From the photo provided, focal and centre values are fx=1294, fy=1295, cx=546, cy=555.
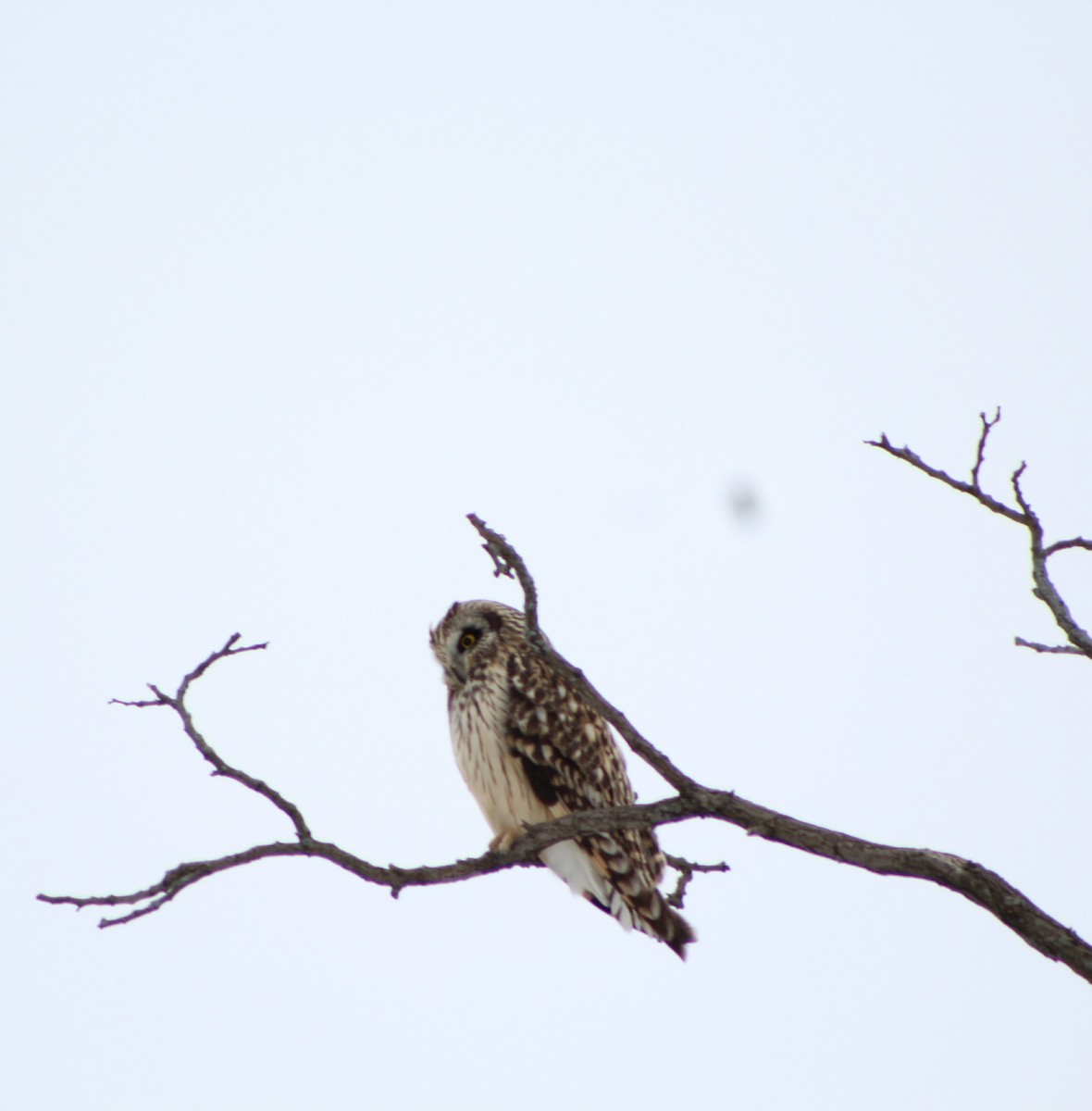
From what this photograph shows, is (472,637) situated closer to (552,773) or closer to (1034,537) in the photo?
(552,773)

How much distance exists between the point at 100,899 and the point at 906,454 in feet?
8.58

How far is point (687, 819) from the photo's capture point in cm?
Result: 387

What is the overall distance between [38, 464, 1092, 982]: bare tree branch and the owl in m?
1.53

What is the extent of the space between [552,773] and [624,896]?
0.63 meters

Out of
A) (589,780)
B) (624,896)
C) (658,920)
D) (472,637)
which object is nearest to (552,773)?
(589,780)

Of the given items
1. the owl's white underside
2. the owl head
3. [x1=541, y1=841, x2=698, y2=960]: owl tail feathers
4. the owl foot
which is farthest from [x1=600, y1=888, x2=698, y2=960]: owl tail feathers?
the owl head

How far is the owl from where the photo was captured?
5629 mm

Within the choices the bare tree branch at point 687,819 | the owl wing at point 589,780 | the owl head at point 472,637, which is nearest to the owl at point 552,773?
the owl wing at point 589,780

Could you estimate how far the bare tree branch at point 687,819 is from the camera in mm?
3420

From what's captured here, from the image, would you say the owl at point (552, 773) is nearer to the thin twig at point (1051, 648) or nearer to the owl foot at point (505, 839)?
the owl foot at point (505, 839)

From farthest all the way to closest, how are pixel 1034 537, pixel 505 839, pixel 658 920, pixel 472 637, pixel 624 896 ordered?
pixel 472 637 → pixel 505 839 → pixel 624 896 → pixel 658 920 → pixel 1034 537

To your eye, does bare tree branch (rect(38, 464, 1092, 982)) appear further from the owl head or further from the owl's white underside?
the owl head

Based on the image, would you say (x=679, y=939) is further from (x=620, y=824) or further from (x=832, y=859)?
(x=832, y=859)

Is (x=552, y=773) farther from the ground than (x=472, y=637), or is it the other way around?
(x=472, y=637)
